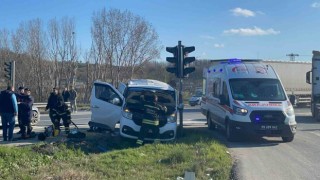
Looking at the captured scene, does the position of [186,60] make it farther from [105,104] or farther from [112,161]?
[112,161]

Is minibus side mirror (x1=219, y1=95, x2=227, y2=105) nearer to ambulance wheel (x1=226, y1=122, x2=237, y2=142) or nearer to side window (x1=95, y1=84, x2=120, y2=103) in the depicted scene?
ambulance wheel (x1=226, y1=122, x2=237, y2=142)

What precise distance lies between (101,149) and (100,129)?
10.6 feet

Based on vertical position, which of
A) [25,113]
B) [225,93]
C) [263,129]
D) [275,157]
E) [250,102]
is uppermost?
[225,93]

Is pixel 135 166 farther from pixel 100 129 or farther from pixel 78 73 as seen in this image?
pixel 78 73

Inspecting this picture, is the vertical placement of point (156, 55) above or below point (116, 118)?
above

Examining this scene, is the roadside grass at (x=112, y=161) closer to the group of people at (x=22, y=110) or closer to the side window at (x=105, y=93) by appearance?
the side window at (x=105, y=93)

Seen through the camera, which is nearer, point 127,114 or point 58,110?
point 127,114

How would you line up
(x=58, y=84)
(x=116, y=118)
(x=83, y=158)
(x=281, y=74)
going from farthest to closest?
(x=58, y=84) → (x=281, y=74) → (x=116, y=118) → (x=83, y=158)

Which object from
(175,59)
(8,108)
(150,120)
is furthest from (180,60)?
(8,108)

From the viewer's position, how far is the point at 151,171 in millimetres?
8672

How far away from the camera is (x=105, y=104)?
14312mm

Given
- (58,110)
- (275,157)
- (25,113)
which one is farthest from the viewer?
(58,110)

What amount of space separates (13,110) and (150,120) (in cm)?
435

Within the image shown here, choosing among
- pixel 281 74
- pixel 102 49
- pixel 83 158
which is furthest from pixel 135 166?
pixel 102 49
